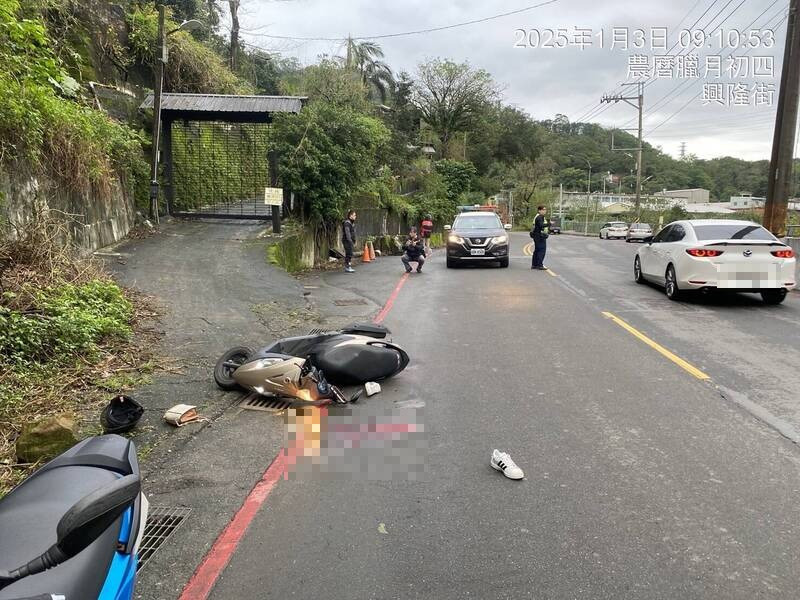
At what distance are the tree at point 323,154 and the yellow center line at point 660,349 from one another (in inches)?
375

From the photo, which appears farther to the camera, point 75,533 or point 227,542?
point 227,542

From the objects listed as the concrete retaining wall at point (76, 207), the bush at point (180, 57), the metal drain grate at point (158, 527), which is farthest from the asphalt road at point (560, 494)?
the bush at point (180, 57)

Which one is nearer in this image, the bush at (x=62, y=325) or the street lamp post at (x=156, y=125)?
the bush at (x=62, y=325)

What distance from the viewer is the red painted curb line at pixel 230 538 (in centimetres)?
299

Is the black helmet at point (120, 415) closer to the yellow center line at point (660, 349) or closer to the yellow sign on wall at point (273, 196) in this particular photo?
the yellow center line at point (660, 349)

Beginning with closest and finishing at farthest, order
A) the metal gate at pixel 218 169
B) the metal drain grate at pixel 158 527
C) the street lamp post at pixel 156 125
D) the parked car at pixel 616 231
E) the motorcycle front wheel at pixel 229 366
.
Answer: the metal drain grate at pixel 158 527 < the motorcycle front wheel at pixel 229 366 < the street lamp post at pixel 156 125 < the metal gate at pixel 218 169 < the parked car at pixel 616 231

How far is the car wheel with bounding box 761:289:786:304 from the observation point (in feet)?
35.9

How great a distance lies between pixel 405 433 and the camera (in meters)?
4.89

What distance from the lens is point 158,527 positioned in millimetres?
3555

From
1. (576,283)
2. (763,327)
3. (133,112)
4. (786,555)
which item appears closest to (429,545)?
(786,555)

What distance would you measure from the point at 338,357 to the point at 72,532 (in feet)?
13.4

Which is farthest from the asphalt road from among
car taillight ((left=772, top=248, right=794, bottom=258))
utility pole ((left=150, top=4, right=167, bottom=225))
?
utility pole ((left=150, top=4, right=167, bottom=225))

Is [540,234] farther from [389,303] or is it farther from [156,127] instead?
[156,127]

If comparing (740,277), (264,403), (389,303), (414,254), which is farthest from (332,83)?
(264,403)
